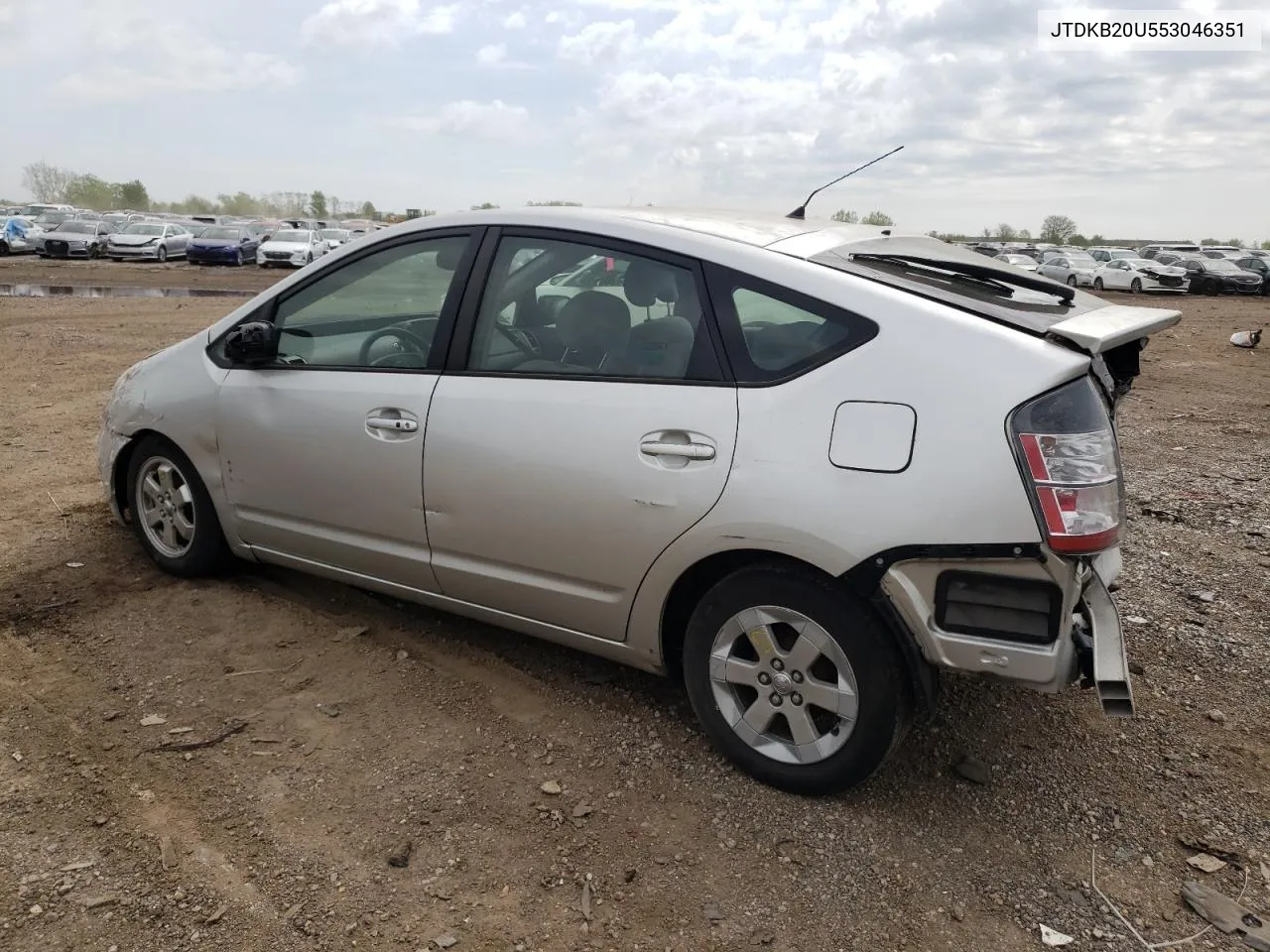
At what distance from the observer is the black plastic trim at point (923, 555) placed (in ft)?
8.04

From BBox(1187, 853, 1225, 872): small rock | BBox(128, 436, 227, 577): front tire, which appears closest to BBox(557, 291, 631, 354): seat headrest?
BBox(128, 436, 227, 577): front tire

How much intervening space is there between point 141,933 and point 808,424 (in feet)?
6.95

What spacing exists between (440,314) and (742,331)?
1.20 m

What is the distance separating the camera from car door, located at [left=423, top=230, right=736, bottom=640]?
2885 mm

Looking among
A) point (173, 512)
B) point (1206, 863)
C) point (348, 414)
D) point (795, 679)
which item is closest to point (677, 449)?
point (795, 679)

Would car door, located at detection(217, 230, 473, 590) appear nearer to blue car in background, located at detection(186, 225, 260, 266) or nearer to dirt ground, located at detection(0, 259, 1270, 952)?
dirt ground, located at detection(0, 259, 1270, 952)

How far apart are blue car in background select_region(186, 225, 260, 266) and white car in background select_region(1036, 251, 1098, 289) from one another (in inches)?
1084

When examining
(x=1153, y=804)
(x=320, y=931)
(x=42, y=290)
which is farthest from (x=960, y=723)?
(x=42, y=290)

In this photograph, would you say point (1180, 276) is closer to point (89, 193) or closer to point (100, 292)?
point (100, 292)

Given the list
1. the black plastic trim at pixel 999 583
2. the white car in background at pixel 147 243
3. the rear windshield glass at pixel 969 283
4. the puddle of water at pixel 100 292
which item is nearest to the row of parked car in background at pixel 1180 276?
the puddle of water at pixel 100 292

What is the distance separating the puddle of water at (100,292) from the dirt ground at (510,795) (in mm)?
18526

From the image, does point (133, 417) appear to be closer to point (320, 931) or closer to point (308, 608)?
point (308, 608)

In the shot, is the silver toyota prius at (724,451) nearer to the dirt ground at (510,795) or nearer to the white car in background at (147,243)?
the dirt ground at (510,795)

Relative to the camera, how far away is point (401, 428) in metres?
3.42
